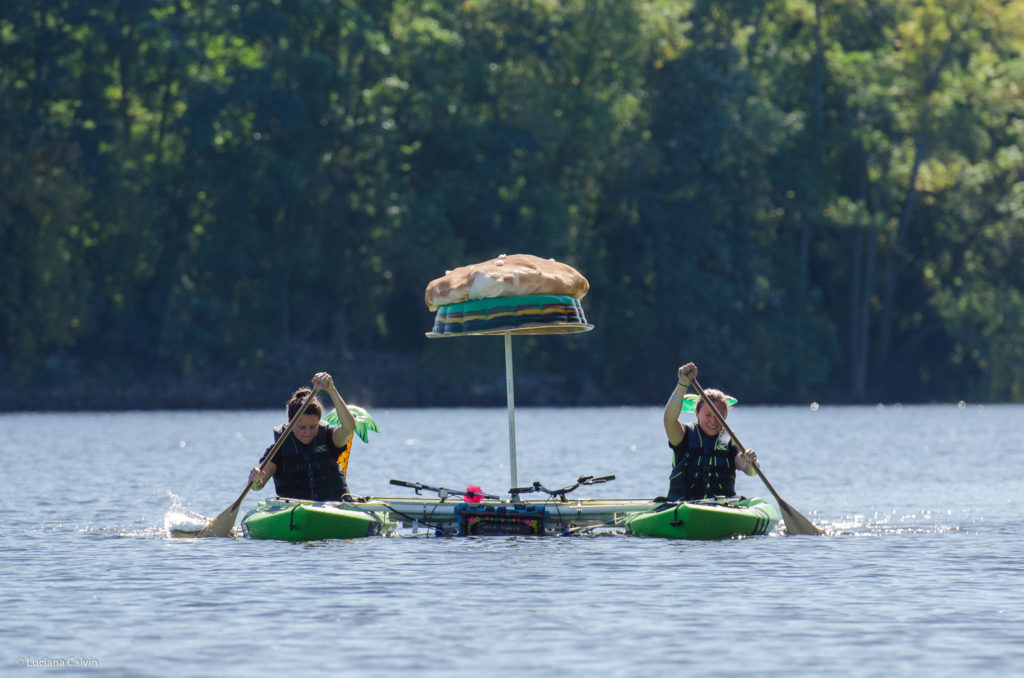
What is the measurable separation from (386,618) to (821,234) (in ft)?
218

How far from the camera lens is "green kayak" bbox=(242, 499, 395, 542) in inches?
771

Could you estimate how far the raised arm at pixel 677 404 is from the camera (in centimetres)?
1825

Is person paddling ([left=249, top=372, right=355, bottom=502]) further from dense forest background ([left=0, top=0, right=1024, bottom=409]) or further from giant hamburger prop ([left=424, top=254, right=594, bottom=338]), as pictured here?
dense forest background ([left=0, top=0, right=1024, bottom=409])

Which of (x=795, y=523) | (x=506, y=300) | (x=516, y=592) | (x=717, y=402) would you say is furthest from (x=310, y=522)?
(x=795, y=523)

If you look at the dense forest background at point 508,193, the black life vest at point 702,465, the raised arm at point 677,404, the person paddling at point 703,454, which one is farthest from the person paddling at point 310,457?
the dense forest background at point 508,193

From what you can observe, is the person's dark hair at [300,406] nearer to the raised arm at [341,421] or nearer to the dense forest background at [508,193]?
the raised arm at [341,421]

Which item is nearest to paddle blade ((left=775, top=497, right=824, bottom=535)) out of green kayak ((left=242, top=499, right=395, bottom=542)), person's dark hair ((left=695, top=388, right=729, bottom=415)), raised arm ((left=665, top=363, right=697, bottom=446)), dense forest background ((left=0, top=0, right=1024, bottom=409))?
person's dark hair ((left=695, top=388, right=729, bottom=415))

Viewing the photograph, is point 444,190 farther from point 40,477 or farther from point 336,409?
point 336,409

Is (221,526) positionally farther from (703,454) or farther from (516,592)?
(516,592)

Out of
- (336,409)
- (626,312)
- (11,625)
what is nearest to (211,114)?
(626,312)

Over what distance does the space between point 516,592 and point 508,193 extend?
5622 cm

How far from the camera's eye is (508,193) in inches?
2822

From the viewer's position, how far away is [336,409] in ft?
64.2

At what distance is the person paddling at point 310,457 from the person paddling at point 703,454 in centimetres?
354
